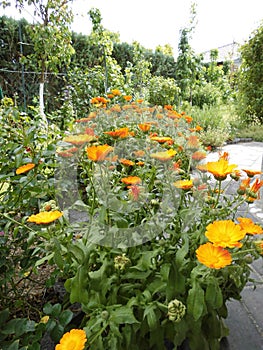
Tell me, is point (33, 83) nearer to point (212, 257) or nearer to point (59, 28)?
point (59, 28)

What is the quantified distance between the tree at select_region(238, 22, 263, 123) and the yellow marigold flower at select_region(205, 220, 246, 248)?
3.05m

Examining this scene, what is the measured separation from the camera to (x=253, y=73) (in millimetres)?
3305

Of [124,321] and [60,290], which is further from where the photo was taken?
[60,290]

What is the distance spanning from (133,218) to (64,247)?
233mm

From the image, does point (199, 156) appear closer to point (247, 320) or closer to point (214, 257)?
point (214, 257)

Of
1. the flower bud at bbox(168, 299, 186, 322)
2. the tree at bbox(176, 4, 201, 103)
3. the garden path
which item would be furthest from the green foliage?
the flower bud at bbox(168, 299, 186, 322)

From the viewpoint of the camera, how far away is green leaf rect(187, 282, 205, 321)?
2.08 feet

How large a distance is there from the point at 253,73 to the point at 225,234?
3.21 m

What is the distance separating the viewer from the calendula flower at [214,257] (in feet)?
1.86

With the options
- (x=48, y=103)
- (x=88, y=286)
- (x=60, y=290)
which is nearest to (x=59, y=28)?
(x=48, y=103)

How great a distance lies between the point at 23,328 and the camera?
0.73 m

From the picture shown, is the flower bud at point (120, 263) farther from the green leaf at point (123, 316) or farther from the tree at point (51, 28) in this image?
the tree at point (51, 28)

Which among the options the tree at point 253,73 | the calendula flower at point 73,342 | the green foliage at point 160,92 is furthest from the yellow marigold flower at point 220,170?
the green foliage at point 160,92

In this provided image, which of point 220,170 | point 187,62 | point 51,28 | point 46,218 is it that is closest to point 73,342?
point 46,218
